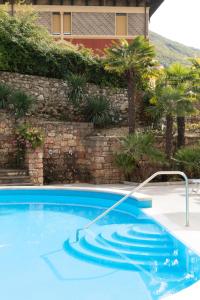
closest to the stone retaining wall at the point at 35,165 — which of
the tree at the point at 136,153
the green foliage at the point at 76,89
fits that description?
the tree at the point at 136,153

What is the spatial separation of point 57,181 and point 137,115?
534cm

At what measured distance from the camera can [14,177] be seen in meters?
15.2

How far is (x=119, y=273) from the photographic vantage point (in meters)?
6.60

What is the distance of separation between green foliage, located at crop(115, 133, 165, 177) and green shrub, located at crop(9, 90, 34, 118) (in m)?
3.83

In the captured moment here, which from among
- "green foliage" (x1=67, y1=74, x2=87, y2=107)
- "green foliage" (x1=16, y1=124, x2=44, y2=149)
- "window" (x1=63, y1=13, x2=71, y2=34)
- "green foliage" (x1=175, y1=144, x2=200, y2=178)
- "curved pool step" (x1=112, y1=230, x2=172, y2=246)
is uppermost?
"window" (x1=63, y1=13, x2=71, y2=34)

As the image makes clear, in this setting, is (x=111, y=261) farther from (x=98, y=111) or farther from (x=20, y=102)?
(x=98, y=111)

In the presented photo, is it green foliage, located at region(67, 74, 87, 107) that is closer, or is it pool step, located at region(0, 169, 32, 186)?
pool step, located at region(0, 169, 32, 186)

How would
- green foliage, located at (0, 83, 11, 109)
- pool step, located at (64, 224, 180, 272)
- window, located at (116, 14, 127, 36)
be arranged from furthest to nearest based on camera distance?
1. window, located at (116, 14, 127, 36)
2. green foliage, located at (0, 83, 11, 109)
3. pool step, located at (64, 224, 180, 272)

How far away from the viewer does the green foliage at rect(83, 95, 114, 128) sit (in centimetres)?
1844

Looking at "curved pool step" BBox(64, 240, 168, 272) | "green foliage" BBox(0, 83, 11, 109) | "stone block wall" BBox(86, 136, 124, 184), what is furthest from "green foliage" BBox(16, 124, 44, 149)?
"curved pool step" BBox(64, 240, 168, 272)

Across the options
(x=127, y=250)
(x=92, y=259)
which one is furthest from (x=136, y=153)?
(x=92, y=259)

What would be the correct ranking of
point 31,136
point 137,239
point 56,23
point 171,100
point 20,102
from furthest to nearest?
point 56,23 < point 20,102 < point 171,100 < point 31,136 < point 137,239

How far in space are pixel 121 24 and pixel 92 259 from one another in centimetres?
2318

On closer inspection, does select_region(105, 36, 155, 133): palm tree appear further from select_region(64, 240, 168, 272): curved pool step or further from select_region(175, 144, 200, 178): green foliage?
select_region(64, 240, 168, 272): curved pool step
